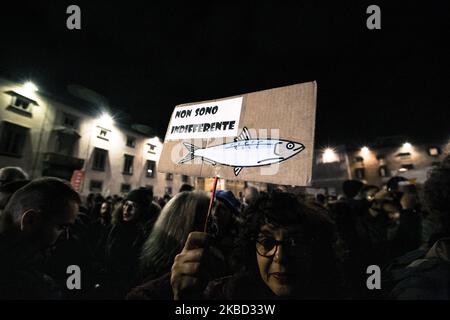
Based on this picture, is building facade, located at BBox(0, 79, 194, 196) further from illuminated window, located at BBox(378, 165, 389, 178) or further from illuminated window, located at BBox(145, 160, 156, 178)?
illuminated window, located at BBox(378, 165, 389, 178)

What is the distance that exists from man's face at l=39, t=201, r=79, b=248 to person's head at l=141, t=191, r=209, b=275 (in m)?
0.70

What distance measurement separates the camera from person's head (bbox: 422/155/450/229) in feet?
4.75

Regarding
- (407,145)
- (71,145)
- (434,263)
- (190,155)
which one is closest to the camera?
(434,263)

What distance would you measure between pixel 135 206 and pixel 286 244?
249 cm

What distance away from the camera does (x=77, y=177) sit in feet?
39.0

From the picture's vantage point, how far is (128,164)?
2264 cm

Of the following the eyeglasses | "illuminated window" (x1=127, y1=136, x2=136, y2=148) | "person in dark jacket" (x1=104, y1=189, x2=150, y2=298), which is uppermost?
"illuminated window" (x1=127, y1=136, x2=136, y2=148)

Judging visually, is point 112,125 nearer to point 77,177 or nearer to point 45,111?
point 45,111

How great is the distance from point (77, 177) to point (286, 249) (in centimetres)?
1353

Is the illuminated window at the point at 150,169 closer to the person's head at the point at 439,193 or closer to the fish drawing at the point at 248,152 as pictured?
the fish drawing at the point at 248,152

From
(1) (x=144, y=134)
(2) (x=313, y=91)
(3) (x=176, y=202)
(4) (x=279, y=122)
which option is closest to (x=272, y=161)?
(4) (x=279, y=122)

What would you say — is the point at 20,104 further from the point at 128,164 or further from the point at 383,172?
the point at 383,172

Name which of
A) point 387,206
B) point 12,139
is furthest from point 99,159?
point 387,206

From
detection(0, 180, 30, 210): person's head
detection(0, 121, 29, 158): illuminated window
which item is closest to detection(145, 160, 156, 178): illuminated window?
detection(0, 121, 29, 158): illuminated window
